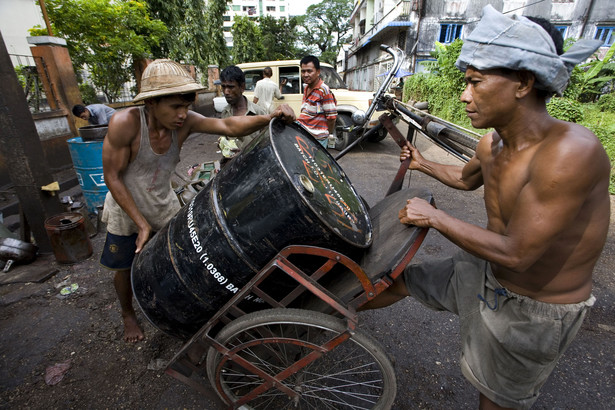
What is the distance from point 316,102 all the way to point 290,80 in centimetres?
379

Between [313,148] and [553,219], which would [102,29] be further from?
[553,219]

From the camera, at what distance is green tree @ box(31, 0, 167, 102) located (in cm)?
714

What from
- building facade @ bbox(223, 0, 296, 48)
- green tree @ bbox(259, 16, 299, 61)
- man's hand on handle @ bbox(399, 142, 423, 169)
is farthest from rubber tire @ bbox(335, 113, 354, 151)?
building facade @ bbox(223, 0, 296, 48)

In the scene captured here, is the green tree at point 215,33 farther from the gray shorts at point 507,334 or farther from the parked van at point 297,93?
the gray shorts at point 507,334

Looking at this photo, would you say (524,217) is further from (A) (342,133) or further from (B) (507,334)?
(A) (342,133)

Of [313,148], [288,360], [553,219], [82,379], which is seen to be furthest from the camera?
[82,379]

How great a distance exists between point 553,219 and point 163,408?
219 cm

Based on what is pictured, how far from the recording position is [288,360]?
159 cm

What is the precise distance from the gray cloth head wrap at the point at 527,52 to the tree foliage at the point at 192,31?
539 inches

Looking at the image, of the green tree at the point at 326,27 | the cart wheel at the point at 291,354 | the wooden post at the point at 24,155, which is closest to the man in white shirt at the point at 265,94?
the wooden post at the point at 24,155

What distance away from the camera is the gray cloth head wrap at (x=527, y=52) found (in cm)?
101

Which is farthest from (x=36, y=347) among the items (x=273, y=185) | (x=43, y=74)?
(x=43, y=74)

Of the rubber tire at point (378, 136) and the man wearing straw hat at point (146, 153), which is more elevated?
the man wearing straw hat at point (146, 153)

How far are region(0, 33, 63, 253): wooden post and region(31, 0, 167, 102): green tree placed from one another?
5715mm
